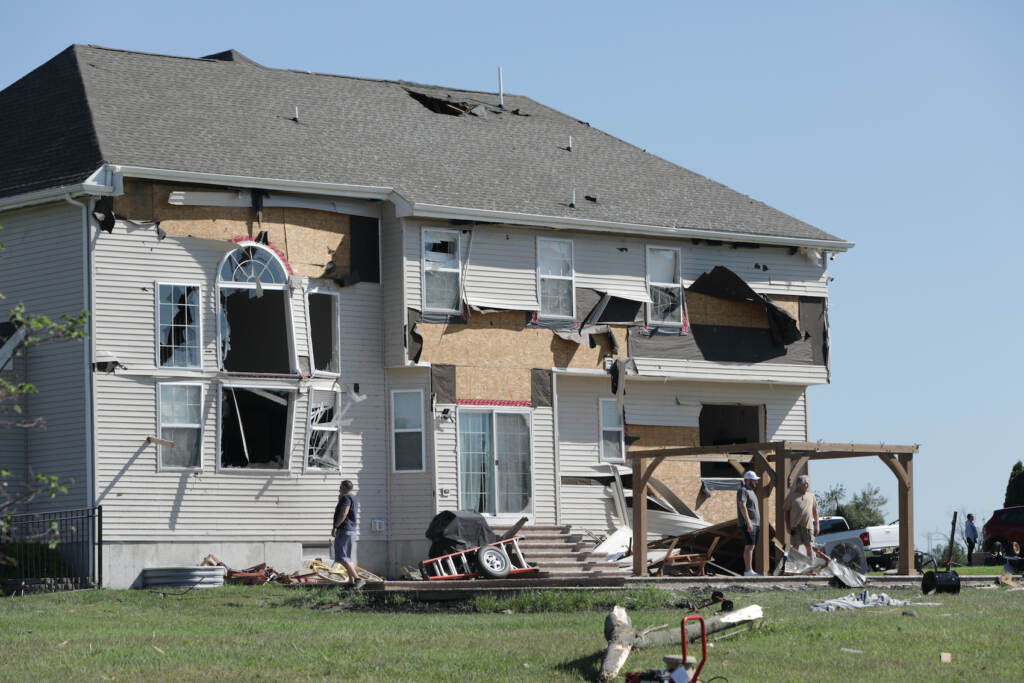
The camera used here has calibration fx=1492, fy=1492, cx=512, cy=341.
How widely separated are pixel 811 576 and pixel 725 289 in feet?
30.0

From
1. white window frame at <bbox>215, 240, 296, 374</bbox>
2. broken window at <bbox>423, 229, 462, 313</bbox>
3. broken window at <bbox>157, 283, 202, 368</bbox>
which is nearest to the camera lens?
broken window at <bbox>157, 283, 202, 368</bbox>

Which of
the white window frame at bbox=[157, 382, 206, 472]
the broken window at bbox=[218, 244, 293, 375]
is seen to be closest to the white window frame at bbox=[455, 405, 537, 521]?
the broken window at bbox=[218, 244, 293, 375]

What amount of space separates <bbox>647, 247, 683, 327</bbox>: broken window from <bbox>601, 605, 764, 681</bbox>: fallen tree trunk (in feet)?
45.9

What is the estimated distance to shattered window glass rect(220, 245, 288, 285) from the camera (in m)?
26.2

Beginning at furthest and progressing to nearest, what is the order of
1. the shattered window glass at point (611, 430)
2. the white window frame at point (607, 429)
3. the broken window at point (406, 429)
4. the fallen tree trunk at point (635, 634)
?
1. the shattered window glass at point (611, 430)
2. the white window frame at point (607, 429)
3. the broken window at point (406, 429)
4. the fallen tree trunk at point (635, 634)

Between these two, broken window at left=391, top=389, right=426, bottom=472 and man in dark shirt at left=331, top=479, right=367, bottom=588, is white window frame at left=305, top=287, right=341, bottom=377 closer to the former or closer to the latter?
broken window at left=391, top=389, right=426, bottom=472

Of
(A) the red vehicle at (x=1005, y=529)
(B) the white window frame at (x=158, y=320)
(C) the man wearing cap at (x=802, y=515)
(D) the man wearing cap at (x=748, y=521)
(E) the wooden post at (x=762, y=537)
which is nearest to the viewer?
(E) the wooden post at (x=762, y=537)

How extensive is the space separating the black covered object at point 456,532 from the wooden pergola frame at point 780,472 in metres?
2.76

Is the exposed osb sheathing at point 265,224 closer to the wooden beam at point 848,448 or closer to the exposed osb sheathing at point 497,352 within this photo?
the exposed osb sheathing at point 497,352

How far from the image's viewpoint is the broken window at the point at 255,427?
1032 inches

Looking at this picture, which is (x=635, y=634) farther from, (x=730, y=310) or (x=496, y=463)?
(x=730, y=310)

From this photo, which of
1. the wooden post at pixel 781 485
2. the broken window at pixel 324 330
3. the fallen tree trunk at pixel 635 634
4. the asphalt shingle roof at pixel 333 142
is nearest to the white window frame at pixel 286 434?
the broken window at pixel 324 330

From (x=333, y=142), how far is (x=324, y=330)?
4.29 metres

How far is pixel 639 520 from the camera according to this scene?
25.0 m
